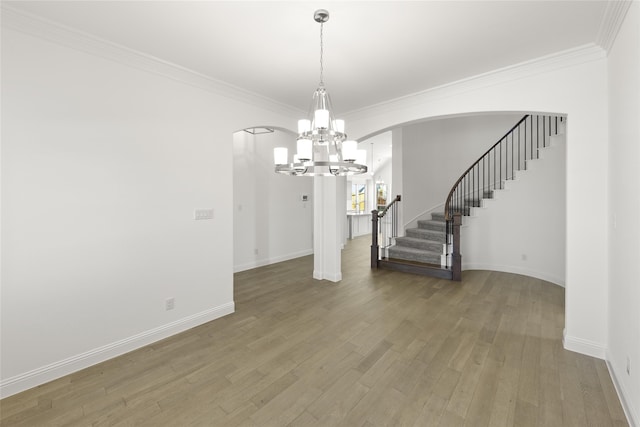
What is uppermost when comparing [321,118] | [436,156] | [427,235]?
[436,156]

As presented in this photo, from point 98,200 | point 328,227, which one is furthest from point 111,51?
point 328,227

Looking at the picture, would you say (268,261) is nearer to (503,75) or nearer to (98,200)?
(98,200)

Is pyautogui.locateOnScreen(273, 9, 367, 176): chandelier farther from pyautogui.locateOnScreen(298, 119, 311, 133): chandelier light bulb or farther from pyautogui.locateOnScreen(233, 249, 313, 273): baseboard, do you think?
pyautogui.locateOnScreen(233, 249, 313, 273): baseboard

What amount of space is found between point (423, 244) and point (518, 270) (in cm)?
180

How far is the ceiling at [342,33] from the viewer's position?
2.17m

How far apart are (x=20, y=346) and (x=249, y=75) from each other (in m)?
3.32

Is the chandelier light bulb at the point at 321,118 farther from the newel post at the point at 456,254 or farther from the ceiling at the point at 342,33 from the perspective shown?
the newel post at the point at 456,254

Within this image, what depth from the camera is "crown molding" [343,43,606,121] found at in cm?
274

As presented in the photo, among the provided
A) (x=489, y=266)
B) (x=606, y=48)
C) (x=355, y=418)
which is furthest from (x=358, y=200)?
(x=355, y=418)

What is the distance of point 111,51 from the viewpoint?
2695 millimetres

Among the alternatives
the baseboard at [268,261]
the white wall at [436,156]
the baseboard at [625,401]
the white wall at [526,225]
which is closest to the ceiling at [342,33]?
the baseboard at [625,401]

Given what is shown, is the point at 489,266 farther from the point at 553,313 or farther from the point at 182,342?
the point at 182,342

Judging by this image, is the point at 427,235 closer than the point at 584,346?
No

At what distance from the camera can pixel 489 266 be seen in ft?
19.0
